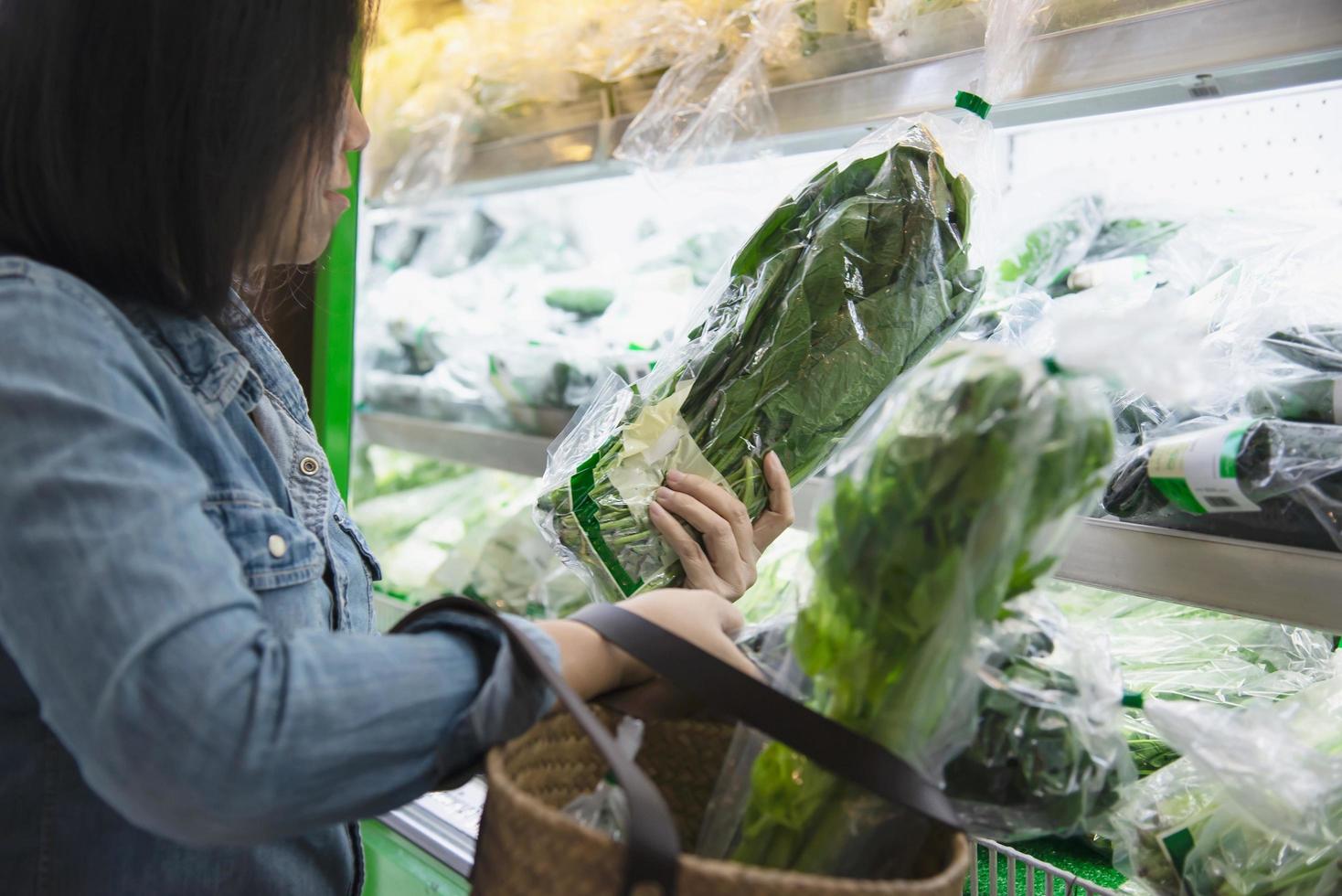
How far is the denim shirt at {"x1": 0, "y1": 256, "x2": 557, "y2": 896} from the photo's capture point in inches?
24.1

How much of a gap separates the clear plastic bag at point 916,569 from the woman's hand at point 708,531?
1.21 feet

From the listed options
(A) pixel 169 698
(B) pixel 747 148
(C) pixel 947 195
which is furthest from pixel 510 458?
(A) pixel 169 698

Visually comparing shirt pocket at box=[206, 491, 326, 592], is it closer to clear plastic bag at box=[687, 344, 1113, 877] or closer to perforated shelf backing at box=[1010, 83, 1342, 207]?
clear plastic bag at box=[687, 344, 1113, 877]

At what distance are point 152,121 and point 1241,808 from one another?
100cm

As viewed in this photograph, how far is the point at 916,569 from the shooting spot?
2.06 ft

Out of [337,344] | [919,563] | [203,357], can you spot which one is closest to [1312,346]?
[919,563]

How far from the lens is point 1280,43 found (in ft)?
3.13

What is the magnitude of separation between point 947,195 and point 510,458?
0.95 meters

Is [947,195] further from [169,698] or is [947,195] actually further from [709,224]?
[709,224]

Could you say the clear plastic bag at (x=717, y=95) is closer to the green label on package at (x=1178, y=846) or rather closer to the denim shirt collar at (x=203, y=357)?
the denim shirt collar at (x=203, y=357)

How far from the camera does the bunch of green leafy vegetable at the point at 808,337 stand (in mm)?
1107

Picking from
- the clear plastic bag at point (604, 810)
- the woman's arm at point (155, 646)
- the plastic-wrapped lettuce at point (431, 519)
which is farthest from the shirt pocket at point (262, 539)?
the plastic-wrapped lettuce at point (431, 519)

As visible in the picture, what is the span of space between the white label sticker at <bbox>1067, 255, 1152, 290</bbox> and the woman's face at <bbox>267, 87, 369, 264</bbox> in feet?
3.12

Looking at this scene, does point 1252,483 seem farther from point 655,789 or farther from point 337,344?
point 337,344
